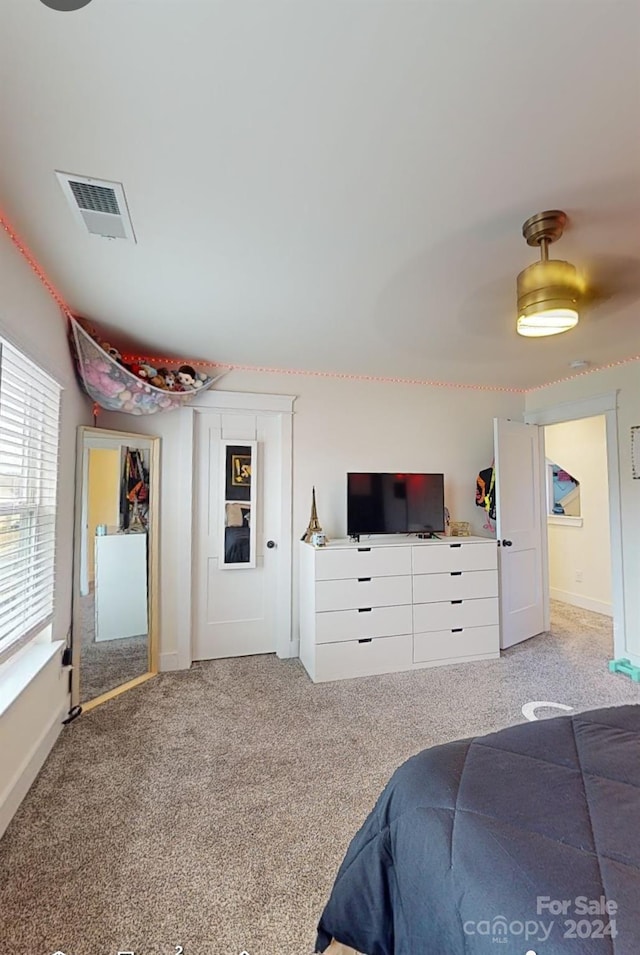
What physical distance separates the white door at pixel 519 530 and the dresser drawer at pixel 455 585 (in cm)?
30

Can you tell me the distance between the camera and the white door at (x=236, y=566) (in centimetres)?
337

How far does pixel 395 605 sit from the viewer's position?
3197mm

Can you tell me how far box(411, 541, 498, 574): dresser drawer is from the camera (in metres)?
3.28

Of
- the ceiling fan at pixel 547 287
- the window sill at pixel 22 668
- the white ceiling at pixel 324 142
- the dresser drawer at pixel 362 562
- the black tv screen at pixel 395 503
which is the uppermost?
the white ceiling at pixel 324 142

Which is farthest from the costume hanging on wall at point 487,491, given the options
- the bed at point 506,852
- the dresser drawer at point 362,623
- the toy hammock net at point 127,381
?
the bed at point 506,852

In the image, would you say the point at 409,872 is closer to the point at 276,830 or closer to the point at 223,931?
the point at 223,931

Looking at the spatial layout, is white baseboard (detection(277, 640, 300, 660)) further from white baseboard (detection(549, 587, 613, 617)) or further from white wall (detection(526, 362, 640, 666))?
white baseboard (detection(549, 587, 613, 617))

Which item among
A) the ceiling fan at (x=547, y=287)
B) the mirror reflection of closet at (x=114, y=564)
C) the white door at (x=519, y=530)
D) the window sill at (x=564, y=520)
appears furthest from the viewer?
the window sill at (x=564, y=520)

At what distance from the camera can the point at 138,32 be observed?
0.96 meters

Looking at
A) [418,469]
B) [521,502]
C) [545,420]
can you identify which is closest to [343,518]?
[418,469]

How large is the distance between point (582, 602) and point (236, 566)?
411 centimetres

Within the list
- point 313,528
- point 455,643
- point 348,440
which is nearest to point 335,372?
point 348,440

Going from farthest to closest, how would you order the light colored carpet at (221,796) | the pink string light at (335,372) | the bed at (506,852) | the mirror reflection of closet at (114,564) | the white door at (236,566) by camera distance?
the white door at (236,566) → the mirror reflection of closet at (114,564) → the pink string light at (335,372) → the light colored carpet at (221,796) → the bed at (506,852)

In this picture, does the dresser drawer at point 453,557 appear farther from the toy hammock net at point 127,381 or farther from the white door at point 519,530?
the toy hammock net at point 127,381
